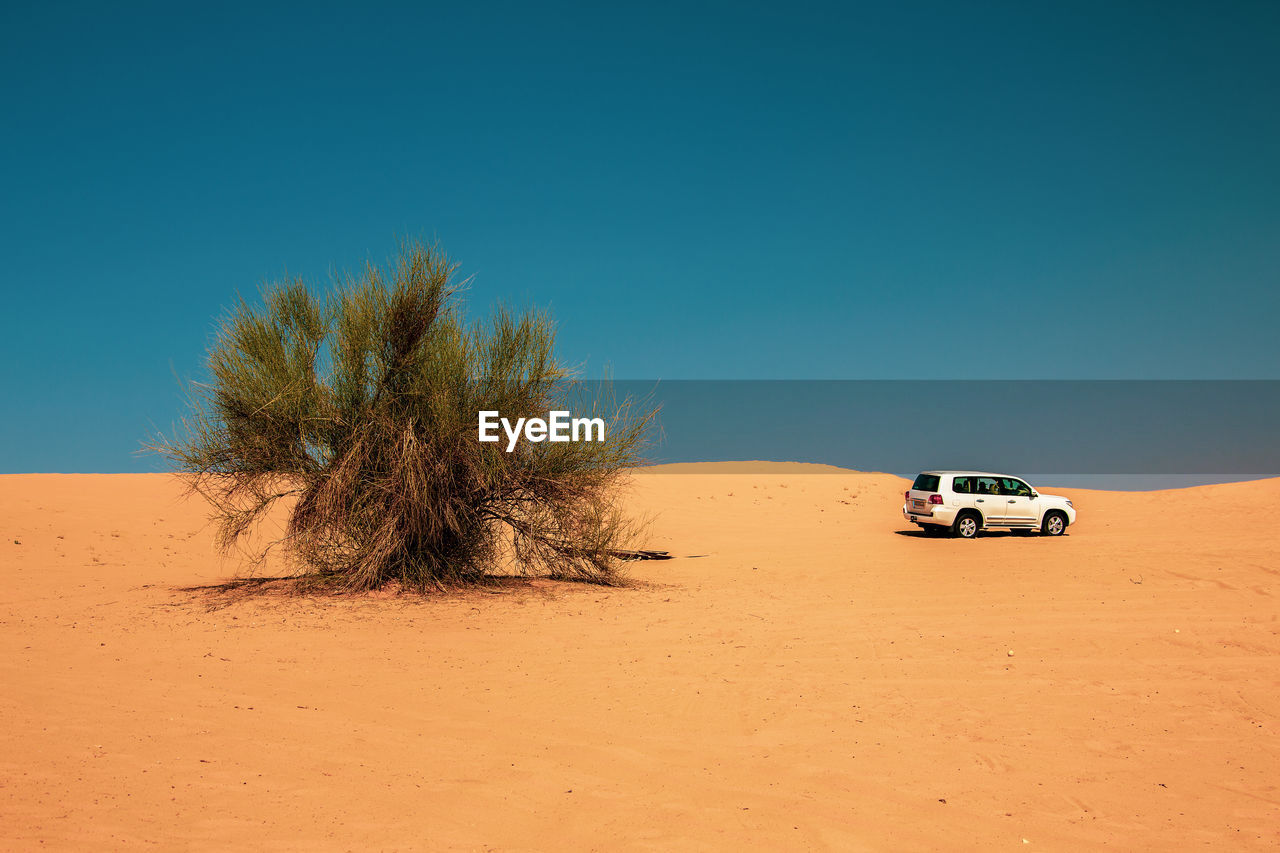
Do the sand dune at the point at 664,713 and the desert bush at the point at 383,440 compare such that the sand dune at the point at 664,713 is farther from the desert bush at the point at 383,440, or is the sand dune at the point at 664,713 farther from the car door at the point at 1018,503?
the car door at the point at 1018,503

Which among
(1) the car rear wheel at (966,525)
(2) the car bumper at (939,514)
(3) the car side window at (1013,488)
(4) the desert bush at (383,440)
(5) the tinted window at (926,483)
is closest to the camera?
(4) the desert bush at (383,440)

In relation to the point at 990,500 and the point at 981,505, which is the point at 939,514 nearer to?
the point at 981,505

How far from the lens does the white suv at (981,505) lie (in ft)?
71.5

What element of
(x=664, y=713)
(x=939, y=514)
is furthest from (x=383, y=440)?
(x=939, y=514)

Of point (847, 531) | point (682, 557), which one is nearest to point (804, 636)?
point (682, 557)

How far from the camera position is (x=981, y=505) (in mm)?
21875

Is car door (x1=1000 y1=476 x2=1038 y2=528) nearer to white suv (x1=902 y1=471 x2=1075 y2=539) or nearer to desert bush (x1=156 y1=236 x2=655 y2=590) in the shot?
white suv (x1=902 y1=471 x2=1075 y2=539)

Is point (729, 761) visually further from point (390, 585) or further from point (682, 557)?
point (682, 557)

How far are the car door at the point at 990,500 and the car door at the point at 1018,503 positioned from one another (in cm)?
14

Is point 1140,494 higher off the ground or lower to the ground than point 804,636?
higher

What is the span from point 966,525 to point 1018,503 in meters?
1.65

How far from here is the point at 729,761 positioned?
6422 mm

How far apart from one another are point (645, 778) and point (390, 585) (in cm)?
875

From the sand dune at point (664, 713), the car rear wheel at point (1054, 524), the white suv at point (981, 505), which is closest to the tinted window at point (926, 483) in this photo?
the white suv at point (981, 505)
